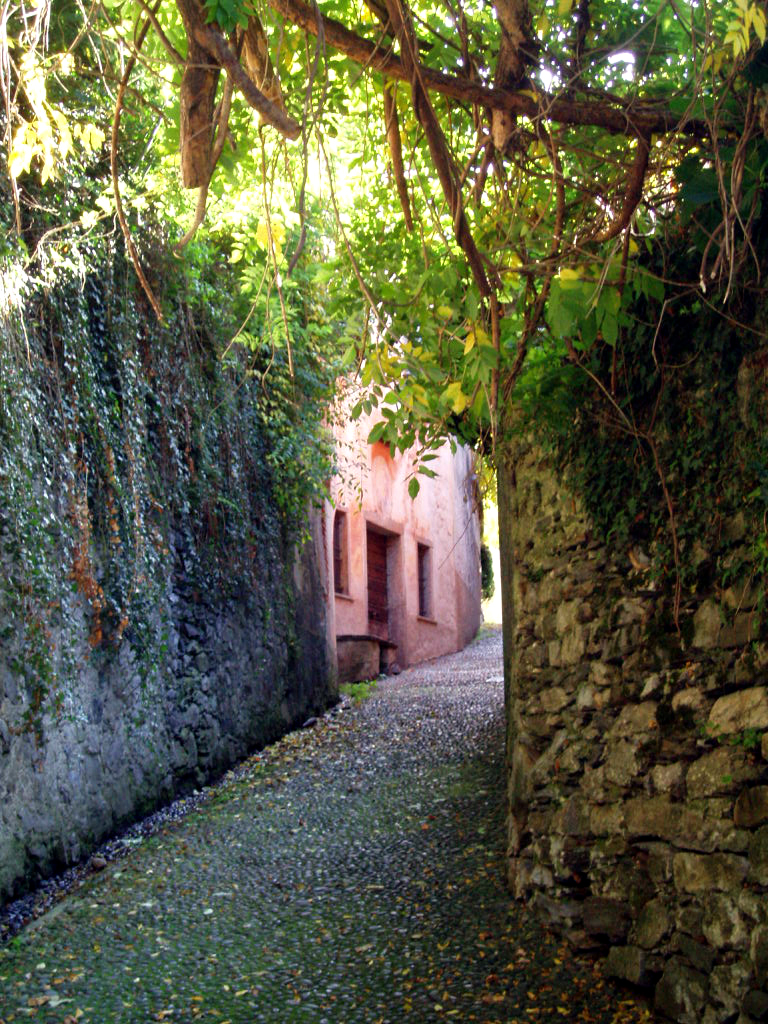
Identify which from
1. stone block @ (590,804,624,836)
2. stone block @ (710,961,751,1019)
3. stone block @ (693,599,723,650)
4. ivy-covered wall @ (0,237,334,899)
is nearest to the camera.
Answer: stone block @ (710,961,751,1019)

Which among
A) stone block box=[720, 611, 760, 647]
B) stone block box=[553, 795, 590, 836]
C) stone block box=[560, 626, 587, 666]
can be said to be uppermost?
stone block box=[720, 611, 760, 647]

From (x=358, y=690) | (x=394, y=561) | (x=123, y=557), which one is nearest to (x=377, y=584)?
(x=394, y=561)

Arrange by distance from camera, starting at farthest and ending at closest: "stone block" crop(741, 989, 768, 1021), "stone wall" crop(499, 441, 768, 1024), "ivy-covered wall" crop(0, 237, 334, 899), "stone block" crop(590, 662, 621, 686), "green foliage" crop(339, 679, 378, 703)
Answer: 1. "green foliage" crop(339, 679, 378, 703)
2. "ivy-covered wall" crop(0, 237, 334, 899)
3. "stone block" crop(590, 662, 621, 686)
4. "stone wall" crop(499, 441, 768, 1024)
5. "stone block" crop(741, 989, 768, 1021)

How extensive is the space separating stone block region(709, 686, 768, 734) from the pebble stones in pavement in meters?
1.05

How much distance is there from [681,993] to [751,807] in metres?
0.70

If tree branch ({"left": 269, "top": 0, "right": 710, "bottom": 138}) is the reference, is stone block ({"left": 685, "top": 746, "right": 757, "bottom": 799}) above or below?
below

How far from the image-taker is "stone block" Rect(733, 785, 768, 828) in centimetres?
299

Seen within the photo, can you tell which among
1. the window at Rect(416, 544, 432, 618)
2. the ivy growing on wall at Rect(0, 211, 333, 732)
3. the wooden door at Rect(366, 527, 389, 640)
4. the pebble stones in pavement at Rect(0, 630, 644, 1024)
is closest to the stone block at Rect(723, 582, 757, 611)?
the pebble stones in pavement at Rect(0, 630, 644, 1024)

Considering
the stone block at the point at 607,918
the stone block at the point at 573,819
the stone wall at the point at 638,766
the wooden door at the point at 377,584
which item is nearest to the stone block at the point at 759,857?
the stone wall at the point at 638,766

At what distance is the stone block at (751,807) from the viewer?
9.80 ft

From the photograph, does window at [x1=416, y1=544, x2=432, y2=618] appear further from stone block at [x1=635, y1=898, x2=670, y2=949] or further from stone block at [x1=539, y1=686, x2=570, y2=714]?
stone block at [x1=635, y1=898, x2=670, y2=949]

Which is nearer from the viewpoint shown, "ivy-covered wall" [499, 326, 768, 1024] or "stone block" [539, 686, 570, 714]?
"ivy-covered wall" [499, 326, 768, 1024]

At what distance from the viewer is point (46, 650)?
472 cm

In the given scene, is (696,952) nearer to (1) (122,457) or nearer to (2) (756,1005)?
(2) (756,1005)
